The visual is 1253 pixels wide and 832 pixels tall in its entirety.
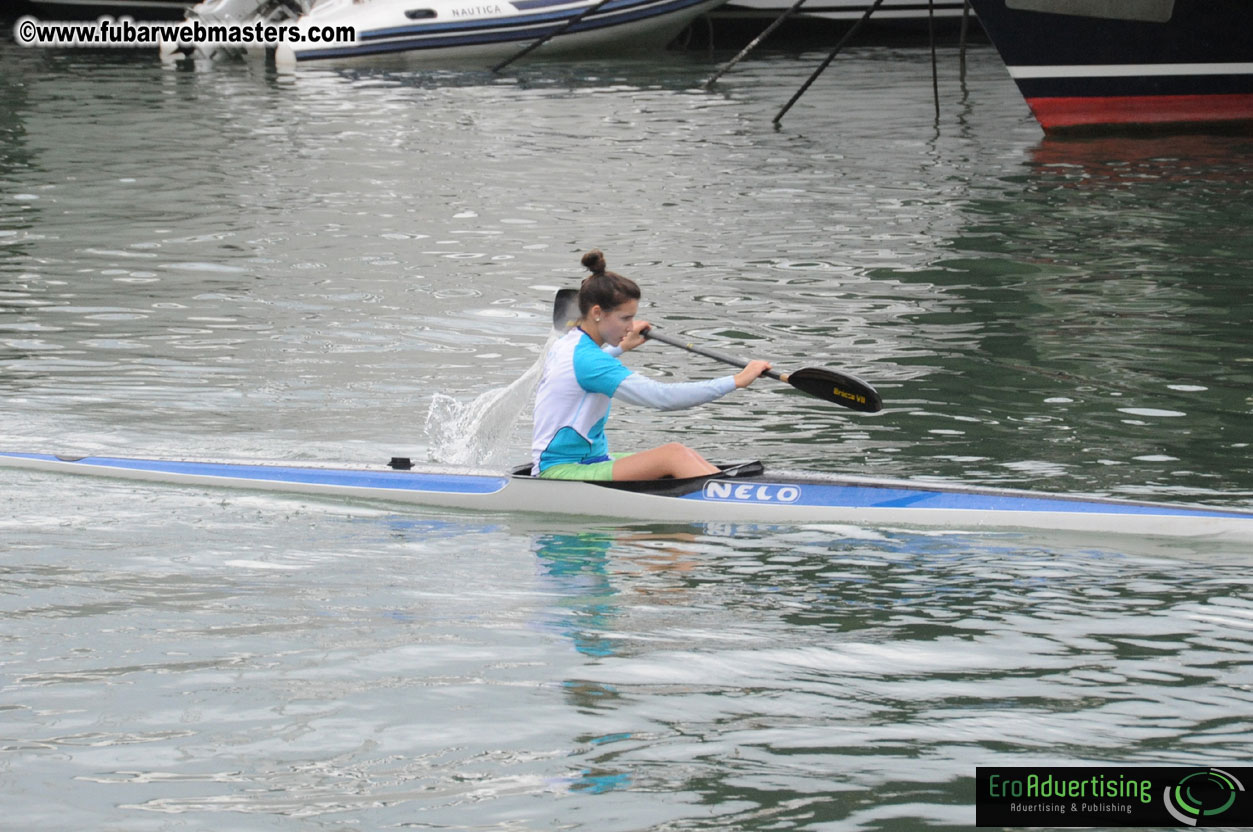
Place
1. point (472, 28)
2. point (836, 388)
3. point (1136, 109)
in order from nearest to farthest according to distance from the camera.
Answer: point (836, 388) < point (1136, 109) < point (472, 28)

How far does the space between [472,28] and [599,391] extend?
2162 centimetres

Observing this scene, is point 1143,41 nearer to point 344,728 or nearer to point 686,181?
point 686,181

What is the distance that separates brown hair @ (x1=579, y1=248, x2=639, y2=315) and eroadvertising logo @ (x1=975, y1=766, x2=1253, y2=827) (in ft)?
10.2

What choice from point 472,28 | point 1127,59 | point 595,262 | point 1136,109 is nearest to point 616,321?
point 595,262

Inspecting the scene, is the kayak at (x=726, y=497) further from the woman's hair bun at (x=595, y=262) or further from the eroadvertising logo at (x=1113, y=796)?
the eroadvertising logo at (x=1113, y=796)

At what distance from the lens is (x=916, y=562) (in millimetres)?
6754

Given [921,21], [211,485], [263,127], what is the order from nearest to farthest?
[211,485], [263,127], [921,21]

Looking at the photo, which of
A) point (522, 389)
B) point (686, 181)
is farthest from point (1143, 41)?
point (522, 389)

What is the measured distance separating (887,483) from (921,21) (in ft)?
Result: 79.0

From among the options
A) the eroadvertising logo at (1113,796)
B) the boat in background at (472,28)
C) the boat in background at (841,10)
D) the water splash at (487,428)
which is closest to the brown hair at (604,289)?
the water splash at (487,428)

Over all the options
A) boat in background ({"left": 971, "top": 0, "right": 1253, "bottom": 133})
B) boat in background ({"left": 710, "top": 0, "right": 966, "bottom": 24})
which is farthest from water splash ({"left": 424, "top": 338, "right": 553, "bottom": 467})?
boat in background ({"left": 710, "top": 0, "right": 966, "bottom": 24})

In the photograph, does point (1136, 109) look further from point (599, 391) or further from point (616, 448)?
point (599, 391)

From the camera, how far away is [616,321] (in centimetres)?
727

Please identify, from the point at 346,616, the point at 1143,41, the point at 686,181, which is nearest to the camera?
the point at 346,616
